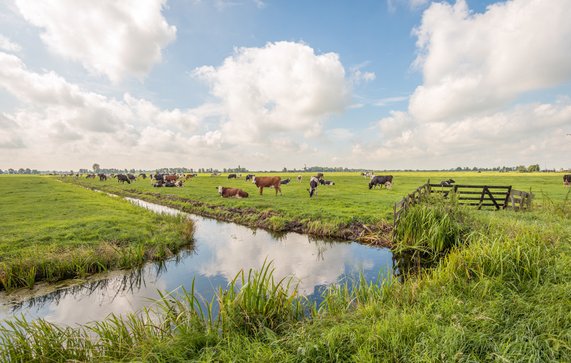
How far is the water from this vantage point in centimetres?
627

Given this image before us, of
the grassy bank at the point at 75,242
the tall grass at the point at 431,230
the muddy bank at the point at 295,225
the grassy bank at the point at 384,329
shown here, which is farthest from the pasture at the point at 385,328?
the muddy bank at the point at 295,225

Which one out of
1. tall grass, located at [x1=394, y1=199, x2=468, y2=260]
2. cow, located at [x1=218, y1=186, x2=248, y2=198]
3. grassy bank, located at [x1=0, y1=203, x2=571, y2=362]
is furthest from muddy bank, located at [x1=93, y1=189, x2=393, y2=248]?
grassy bank, located at [x1=0, y1=203, x2=571, y2=362]

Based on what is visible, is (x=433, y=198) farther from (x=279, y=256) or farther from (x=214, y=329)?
(x=214, y=329)

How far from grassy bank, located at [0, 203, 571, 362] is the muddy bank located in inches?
237

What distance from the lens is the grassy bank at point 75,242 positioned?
754 cm

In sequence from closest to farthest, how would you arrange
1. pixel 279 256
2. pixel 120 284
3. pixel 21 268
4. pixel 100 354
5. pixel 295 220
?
pixel 100 354
pixel 21 268
pixel 120 284
pixel 279 256
pixel 295 220

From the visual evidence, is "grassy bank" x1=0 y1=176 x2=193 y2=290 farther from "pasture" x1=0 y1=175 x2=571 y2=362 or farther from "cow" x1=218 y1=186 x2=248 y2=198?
"cow" x1=218 y1=186 x2=248 y2=198

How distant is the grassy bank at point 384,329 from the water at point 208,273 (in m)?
0.82

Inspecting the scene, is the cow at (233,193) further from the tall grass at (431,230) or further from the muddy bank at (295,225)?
the tall grass at (431,230)

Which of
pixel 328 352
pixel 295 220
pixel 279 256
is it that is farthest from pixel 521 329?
pixel 295 220

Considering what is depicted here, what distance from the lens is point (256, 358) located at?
3.23 meters

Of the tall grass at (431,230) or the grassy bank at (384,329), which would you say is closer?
the grassy bank at (384,329)

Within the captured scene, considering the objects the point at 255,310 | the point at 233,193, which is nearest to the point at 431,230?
the point at 255,310

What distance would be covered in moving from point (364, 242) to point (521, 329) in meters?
8.08
